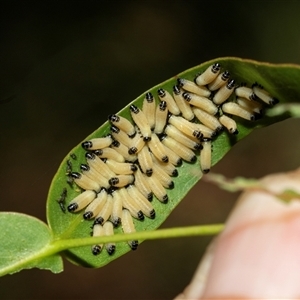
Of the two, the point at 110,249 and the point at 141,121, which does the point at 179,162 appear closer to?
the point at 141,121

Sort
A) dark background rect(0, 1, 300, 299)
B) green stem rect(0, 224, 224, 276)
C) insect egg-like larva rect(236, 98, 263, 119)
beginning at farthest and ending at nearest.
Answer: dark background rect(0, 1, 300, 299) < insect egg-like larva rect(236, 98, 263, 119) < green stem rect(0, 224, 224, 276)

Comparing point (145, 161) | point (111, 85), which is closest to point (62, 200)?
point (145, 161)

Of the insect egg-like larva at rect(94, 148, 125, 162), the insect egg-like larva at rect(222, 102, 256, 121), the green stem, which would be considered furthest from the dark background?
the green stem

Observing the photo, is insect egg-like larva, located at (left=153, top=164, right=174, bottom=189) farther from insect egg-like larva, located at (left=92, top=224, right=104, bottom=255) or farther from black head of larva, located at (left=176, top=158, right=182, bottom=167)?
insect egg-like larva, located at (left=92, top=224, right=104, bottom=255)

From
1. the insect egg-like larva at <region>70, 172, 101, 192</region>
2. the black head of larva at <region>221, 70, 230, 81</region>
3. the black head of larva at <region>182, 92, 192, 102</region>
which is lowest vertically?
the insect egg-like larva at <region>70, 172, 101, 192</region>

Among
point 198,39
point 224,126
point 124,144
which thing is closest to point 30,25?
point 198,39

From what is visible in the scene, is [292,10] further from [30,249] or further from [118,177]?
[30,249]
